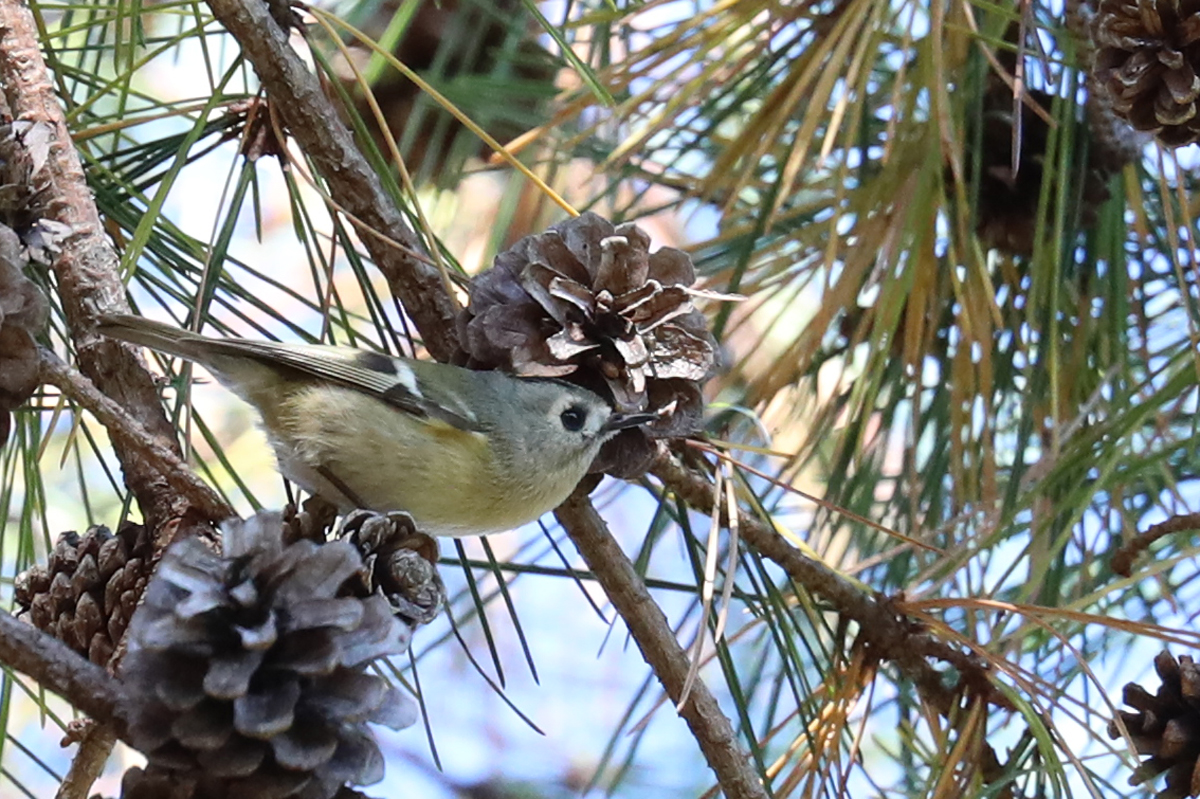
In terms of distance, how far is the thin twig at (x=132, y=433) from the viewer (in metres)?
0.67

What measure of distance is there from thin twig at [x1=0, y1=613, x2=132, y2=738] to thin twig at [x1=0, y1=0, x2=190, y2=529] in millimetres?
207

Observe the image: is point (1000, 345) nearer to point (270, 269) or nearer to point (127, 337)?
point (127, 337)

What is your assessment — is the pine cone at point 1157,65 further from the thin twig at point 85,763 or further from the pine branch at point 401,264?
the thin twig at point 85,763

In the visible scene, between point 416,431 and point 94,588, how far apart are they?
0.41 m

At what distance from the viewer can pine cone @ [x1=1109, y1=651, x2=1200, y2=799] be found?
0.83 meters

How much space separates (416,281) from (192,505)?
27 cm

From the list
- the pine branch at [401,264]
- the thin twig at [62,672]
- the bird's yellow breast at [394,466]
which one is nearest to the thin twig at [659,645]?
the pine branch at [401,264]

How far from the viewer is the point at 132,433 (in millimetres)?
681

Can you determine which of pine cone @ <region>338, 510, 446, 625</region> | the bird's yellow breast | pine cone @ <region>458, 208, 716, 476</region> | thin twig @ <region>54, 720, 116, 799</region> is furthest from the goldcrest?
thin twig @ <region>54, 720, 116, 799</region>

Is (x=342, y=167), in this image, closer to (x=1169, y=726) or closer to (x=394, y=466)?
(x=394, y=466)

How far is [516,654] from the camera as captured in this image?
10.0 feet

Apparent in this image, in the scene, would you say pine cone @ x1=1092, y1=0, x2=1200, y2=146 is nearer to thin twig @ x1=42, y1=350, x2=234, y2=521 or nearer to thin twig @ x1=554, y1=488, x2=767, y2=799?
thin twig @ x1=554, y1=488, x2=767, y2=799

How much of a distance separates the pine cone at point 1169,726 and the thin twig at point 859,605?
14cm

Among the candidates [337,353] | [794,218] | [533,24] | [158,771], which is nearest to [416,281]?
[337,353]
